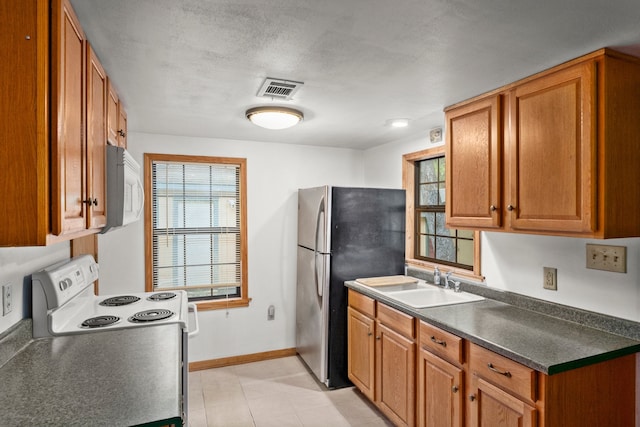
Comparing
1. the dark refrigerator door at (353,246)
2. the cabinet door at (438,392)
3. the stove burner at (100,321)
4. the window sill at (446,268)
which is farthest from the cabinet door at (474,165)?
the stove burner at (100,321)

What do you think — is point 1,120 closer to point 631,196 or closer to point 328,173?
point 631,196

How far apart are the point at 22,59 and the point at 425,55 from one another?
4.70 feet

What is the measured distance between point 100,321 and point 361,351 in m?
1.82

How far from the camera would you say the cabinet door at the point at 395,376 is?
2307mm

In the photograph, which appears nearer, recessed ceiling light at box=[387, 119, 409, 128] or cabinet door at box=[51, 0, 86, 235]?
cabinet door at box=[51, 0, 86, 235]

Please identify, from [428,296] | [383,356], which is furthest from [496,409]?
→ [428,296]

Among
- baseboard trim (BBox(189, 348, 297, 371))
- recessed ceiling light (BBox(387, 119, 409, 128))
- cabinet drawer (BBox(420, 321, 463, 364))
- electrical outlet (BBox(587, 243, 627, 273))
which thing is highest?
recessed ceiling light (BBox(387, 119, 409, 128))

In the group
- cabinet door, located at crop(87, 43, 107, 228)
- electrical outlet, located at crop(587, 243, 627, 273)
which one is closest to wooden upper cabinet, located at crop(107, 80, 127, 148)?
cabinet door, located at crop(87, 43, 107, 228)

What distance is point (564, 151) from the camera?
5.52ft

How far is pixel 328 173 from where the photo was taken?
4.04 metres

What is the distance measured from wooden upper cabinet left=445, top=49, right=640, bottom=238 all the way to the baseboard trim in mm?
2505

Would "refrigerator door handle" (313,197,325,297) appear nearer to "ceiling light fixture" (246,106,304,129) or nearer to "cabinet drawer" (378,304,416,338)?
"cabinet drawer" (378,304,416,338)

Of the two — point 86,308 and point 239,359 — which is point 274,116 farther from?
point 239,359

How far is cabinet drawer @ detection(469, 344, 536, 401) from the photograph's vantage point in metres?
1.52
